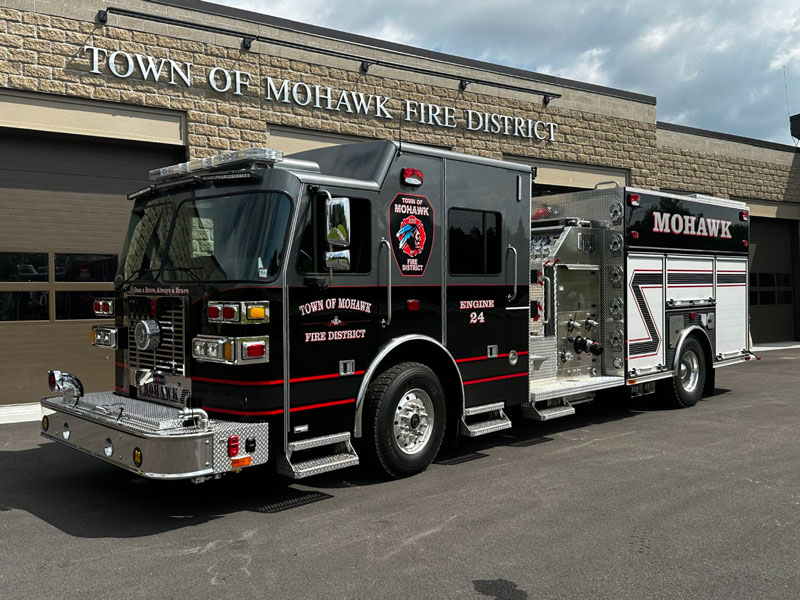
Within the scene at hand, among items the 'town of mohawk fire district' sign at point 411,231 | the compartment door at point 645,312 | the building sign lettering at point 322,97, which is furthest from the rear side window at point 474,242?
the building sign lettering at point 322,97

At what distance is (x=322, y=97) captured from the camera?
12.5m

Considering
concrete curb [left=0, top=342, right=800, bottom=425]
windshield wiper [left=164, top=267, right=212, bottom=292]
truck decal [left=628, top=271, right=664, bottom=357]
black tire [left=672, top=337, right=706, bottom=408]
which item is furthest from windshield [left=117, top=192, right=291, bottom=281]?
black tire [left=672, top=337, right=706, bottom=408]

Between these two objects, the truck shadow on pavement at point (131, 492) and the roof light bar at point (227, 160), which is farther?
the roof light bar at point (227, 160)

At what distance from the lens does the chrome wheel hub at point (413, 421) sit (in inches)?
243

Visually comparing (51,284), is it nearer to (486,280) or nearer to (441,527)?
(486,280)

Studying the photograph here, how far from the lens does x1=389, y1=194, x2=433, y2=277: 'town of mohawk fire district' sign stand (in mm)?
6180

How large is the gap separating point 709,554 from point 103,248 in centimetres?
929

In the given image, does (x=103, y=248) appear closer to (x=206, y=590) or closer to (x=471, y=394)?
(x=471, y=394)

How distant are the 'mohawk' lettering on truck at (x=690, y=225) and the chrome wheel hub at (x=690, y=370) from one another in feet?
5.42

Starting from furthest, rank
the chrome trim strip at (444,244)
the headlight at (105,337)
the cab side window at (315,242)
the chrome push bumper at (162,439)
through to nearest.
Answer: the chrome trim strip at (444,244) → the headlight at (105,337) → the cab side window at (315,242) → the chrome push bumper at (162,439)

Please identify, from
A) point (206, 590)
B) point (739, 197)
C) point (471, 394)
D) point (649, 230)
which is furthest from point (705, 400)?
point (739, 197)

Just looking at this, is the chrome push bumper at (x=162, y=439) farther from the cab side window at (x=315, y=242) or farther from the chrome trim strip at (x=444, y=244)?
the chrome trim strip at (x=444, y=244)

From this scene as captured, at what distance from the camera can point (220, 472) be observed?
196 inches

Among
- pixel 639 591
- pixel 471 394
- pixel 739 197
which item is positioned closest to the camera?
pixel 639 591
